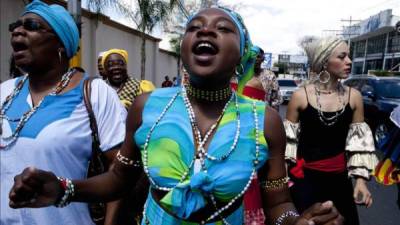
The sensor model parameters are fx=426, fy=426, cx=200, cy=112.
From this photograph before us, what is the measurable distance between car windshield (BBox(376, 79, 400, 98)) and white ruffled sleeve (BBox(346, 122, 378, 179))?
7895 mm

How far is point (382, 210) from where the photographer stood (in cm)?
548

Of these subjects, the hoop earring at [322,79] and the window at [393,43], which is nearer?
the hoop earring at [322,79]

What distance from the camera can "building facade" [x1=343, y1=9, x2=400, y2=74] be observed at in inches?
1667

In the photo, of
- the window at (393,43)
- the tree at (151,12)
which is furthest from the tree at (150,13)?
the window at (393,43)

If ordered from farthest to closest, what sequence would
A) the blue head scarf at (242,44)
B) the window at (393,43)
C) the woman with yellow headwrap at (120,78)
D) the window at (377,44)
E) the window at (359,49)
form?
1. the window at (359,49)
2. the window at (377,44)
3. the window at (393,43)
4. the woman with yellow headwrap at (120,78)
5. the blue head scarf at (242,44)

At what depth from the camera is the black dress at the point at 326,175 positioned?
313cm

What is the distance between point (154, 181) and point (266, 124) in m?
0.48

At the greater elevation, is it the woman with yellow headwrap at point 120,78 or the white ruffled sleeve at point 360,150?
the woman with yellow headwrap at point 120,78

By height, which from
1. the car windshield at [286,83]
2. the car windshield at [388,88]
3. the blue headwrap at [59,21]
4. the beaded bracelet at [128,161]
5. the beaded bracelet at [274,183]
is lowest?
the car windshield at [286,83]

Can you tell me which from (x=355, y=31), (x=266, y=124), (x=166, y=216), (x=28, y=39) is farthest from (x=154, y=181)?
(x=355, y=31)

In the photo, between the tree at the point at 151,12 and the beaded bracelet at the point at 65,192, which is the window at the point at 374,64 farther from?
the beaded bracelet at the point at 65,192

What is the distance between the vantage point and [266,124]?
5.38ft

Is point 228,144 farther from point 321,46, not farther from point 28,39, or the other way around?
point 321,46

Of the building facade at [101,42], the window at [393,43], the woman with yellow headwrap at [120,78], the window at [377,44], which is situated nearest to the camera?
the woman with yellow headwrap at [120,78]
